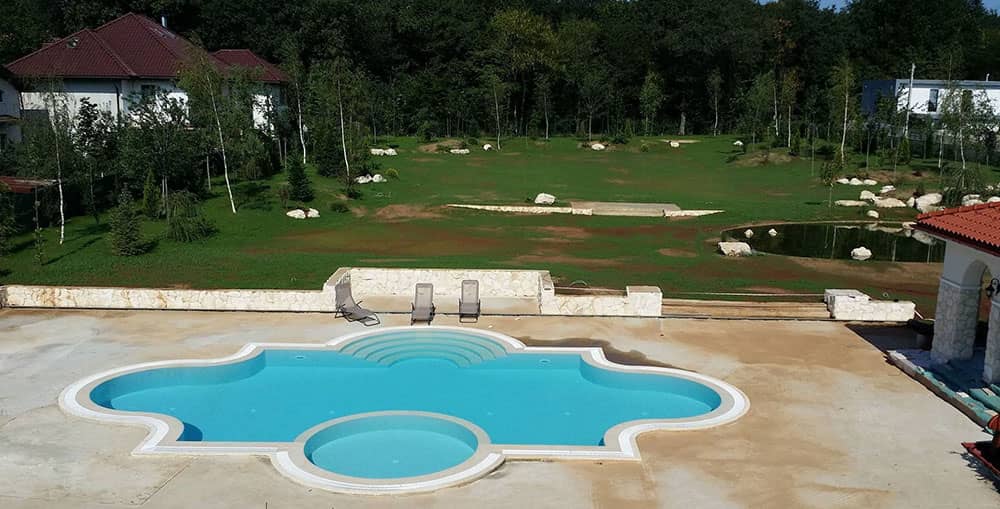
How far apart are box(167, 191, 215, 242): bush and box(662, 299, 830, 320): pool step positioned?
1765 centimetres

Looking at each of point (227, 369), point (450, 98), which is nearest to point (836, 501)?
point (227, 369)

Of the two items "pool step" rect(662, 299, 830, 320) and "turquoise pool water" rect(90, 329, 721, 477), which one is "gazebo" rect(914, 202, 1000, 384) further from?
"turquoise pool water" rect(90, 329, 721, 477)

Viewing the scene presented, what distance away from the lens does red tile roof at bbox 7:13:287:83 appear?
4984 cm

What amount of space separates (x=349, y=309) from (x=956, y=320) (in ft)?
45.1

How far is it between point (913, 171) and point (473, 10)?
4980cm

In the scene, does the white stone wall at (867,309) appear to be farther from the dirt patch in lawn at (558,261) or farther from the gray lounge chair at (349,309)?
the gray lounge chair at (349,309)

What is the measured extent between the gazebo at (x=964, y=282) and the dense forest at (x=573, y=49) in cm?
5401

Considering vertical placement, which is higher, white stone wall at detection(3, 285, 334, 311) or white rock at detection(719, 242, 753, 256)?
white rock at detection(719, 242, 753, 256)

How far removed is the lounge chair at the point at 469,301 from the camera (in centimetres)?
2138

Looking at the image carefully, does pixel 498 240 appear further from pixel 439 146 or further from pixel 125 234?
pixel 439 146

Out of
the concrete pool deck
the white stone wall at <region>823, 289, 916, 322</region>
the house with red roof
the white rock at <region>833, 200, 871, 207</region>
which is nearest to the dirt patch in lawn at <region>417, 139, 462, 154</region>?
the house with red roof

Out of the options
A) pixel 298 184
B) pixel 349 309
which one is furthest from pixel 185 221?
pixel 349 309

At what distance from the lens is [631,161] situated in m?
58.2

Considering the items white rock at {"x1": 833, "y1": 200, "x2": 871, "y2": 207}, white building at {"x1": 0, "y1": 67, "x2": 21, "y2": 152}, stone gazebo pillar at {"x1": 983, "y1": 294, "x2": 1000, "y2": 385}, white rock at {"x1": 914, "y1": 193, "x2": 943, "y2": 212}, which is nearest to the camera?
stone gazebo pillar at {"x1": 983, "y1": 294, "x2": 1000, "y2": 385}
